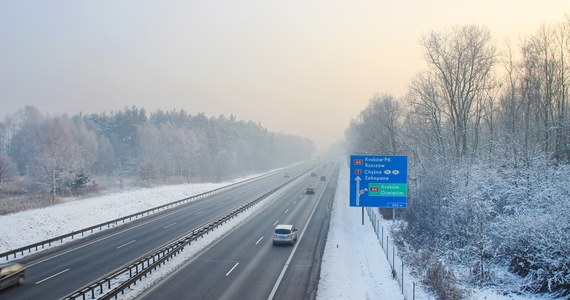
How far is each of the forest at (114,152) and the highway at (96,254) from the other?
17.1 meters

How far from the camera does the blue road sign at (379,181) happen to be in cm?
3116

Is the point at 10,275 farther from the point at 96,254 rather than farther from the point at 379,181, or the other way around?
the point at 379,181

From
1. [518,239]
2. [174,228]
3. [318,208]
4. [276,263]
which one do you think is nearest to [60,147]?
[174,228]

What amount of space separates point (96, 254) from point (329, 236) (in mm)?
18718

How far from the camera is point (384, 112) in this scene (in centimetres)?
6575

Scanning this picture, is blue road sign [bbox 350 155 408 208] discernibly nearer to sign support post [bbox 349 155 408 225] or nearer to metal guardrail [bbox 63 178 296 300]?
sign support post [bbox 349 155 408 225]

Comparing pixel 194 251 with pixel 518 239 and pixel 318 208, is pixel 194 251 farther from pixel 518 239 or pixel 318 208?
pixel 318 208

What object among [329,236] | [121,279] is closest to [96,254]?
[121,279]

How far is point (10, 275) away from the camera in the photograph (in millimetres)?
20453

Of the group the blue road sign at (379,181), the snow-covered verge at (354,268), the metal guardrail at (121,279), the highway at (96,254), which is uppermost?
the blue road sign at (379,181)

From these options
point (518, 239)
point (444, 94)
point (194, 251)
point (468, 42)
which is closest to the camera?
point (518, 239)

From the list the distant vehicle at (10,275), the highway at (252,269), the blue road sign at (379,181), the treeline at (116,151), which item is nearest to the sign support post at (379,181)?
the blue road sign at (379,181)

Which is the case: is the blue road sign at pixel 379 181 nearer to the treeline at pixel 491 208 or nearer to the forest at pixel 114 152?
the treeline at pixel 491 208

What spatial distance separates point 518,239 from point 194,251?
20.7m
